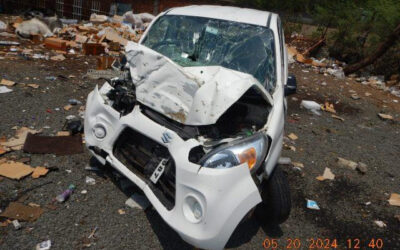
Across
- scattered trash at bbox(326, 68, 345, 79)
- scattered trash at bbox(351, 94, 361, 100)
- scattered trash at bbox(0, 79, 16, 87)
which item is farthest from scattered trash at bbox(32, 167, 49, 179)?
scattered trash at bbox(326, 68, 345, 79)

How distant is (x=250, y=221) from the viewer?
2990mm

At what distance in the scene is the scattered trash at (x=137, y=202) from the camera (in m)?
2.89

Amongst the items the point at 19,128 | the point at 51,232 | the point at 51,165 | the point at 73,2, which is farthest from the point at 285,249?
the point at 73,2

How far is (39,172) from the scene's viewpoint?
314cm

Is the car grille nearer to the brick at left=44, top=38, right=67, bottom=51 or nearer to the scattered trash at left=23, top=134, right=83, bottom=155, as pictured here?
the scattered trash at left=23, top=134, right=83, bottom=155

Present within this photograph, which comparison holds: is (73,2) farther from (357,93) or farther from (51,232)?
(51,232)

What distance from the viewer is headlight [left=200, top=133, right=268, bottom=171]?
2205 millimetres

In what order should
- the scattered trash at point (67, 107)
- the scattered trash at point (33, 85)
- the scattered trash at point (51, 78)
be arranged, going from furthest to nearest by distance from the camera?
the scattered trash at point (51, 78) → the scattered trash at point (33, 85) → the scattered trash at point (67, 107)

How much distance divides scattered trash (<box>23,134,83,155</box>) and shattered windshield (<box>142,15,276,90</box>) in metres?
1.49

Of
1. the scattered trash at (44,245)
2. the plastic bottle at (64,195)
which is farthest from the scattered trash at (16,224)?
the plastic bottle at (64,195)

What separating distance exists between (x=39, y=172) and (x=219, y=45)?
2316mm

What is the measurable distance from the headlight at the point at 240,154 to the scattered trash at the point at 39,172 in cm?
186

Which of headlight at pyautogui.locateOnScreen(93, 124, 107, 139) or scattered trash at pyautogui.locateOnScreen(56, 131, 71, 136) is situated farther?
scattered trash at pyautogui.locateOnScreen(56, 131, 71, 136)

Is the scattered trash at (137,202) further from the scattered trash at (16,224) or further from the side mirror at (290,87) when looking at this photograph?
the side mirror at (290,87)
